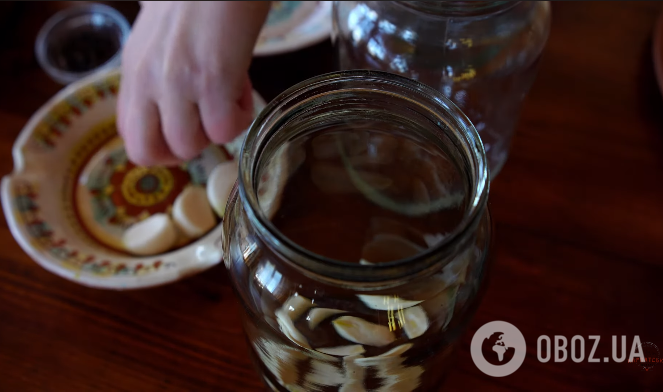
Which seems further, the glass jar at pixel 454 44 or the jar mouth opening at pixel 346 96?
the glass jar at pixel 454 44

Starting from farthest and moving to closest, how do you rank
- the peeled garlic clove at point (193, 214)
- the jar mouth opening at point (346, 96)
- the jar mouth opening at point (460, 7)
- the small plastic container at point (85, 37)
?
the small plastic container at point (85, 37)
the peeled garlic clove at point (193, 214)
the jar mouth opening at point (460, 7)
the jar mouth opening at point (346, 96)

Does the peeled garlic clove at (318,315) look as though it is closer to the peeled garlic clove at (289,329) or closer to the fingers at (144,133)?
the peeled garlic clove at (289,329)

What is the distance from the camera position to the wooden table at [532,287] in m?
0.39

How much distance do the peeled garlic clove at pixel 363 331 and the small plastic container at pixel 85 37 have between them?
1.31 feet

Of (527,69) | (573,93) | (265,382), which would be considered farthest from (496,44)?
(265,382)

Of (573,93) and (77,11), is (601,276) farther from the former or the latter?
(77,11)

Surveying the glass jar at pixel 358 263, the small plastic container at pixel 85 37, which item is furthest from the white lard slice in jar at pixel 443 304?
the small plastic container at pixel 85 37

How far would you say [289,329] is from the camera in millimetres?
280

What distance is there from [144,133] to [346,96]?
0.19 m

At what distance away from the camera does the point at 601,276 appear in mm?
417

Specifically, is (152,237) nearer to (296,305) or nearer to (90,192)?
(90,192)

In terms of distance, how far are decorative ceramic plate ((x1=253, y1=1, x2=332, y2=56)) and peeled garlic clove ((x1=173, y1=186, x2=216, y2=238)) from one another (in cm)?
14

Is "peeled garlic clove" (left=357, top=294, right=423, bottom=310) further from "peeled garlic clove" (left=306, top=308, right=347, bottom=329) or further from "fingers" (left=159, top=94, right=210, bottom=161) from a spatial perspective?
"fingers" (left=159, top=94, right=210, bottom=161)

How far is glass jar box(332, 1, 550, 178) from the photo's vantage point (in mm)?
381
